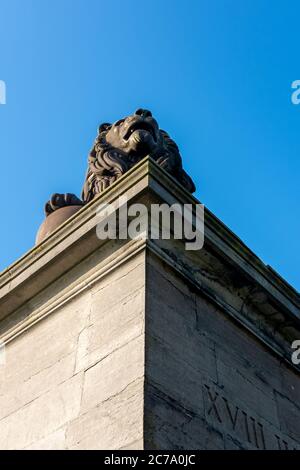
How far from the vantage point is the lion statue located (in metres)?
6.58

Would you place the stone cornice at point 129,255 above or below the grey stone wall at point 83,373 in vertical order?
above

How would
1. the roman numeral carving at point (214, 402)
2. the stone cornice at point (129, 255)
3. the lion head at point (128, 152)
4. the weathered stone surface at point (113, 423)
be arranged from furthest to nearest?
the lion head at point (128, 152)
the stone cornice at point (129, 255)
the roman numeral carving at point (214, 402)
the weathered stone surface at point (113, 423)

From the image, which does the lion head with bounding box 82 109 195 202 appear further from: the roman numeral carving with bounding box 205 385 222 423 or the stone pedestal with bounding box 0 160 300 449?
the roman numeral carving with bounding box 205 385 222 423

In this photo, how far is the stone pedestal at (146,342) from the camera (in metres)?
4.06

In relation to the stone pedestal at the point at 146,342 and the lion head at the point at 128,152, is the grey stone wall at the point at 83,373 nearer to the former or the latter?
the stone pedestal at the point at 146,342

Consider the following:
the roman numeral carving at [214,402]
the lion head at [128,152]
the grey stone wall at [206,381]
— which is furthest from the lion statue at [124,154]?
the roman numeral carving at [214,402]

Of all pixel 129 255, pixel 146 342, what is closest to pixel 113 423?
pixel 146 342

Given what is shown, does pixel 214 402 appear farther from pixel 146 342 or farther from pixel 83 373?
pixel 83 373

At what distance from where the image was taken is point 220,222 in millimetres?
5543

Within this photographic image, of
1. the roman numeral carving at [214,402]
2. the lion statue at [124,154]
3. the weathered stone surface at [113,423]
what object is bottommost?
the weathered stone surface at [113,423]

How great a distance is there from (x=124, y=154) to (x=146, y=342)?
291 centimetres

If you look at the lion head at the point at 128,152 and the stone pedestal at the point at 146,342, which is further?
the lion head at the point at 128,152

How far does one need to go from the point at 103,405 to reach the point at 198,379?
2.28 feet
